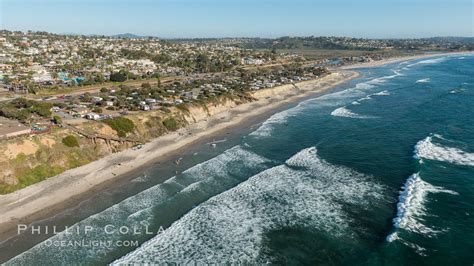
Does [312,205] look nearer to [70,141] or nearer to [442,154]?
[442,154]

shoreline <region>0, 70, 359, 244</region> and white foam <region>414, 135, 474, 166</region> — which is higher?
white foam <region>414, 135, 474, 166</region>

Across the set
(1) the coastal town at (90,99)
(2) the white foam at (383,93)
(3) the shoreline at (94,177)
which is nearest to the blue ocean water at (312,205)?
(3) the shoreline at (94,177)

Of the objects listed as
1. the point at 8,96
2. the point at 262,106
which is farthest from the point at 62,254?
the point at 262,106

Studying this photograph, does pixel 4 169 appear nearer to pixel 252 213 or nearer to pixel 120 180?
pixel 120 180

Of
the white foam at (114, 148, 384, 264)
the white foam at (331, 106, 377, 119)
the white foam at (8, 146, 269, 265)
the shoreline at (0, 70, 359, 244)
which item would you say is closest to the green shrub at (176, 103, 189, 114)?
the shoreline at (0, 70, 359, 244)

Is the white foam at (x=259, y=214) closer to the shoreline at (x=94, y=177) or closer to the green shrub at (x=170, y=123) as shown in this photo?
the shoreline at (x=94, y=177)

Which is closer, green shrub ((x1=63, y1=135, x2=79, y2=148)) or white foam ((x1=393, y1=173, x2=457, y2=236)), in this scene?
white foam ((x1=393, y1=173, x2=457, y2=236))

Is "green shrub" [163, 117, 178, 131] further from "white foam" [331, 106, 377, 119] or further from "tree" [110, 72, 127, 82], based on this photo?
"tree" [110, 72, 127, 82]
